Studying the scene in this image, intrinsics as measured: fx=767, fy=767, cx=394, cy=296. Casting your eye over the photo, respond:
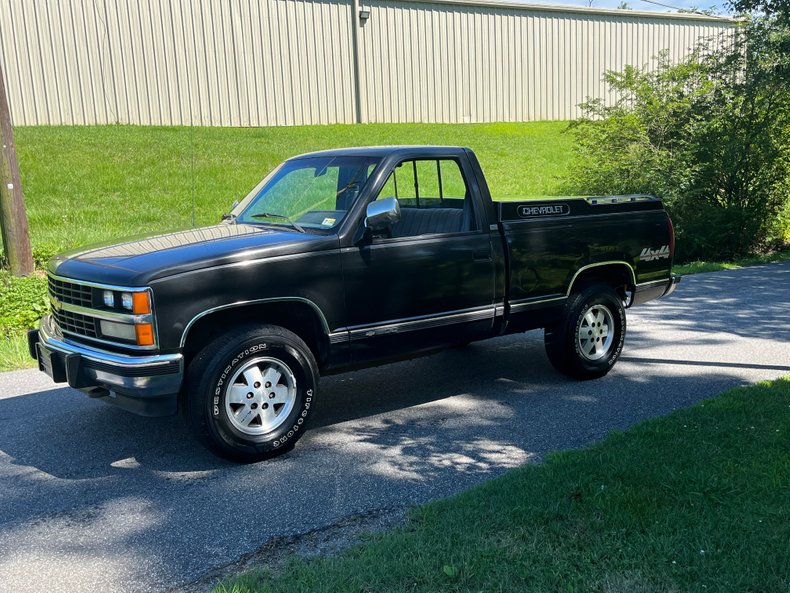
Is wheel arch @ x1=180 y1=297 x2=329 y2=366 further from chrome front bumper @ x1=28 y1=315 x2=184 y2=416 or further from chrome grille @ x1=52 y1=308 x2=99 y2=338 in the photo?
chrome grille @ x1=52 y1=308 x2=99 y2=338

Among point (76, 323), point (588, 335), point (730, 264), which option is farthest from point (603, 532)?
point (730, 264)

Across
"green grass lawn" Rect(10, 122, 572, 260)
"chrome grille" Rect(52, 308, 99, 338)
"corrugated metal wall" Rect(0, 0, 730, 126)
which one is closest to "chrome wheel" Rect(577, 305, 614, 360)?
"chrome grille" Rect(52, 308, 99, 338)

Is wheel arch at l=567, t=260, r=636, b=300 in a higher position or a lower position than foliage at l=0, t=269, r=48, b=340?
higher

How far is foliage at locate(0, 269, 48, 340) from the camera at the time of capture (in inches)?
337

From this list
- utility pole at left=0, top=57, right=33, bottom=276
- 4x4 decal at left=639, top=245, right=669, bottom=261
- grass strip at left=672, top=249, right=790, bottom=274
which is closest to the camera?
4x4 decal at left=639, top=245, right=669, bottom=261

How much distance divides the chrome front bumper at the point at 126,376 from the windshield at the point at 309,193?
4.80 ft

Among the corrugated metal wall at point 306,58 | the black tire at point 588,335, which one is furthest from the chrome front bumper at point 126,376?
the corrugated metal wall at point 306,58

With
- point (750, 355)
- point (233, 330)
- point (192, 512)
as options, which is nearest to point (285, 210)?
point (233, 330)

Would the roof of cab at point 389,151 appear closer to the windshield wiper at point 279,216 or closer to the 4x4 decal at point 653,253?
the windshield wiper at point 279,216

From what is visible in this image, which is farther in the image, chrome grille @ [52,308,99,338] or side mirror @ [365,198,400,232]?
side mirror @ [365,198,400,232]

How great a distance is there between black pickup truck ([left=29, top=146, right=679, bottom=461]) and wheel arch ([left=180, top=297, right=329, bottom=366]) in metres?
0.01

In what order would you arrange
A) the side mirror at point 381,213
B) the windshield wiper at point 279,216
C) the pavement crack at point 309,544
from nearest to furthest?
the pavement crack at point 309,544 → the side mirror at point 381,213 → the windshield wiper at point 279,216

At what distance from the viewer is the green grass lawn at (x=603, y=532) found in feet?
11.0

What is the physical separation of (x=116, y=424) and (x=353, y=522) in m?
2.50
